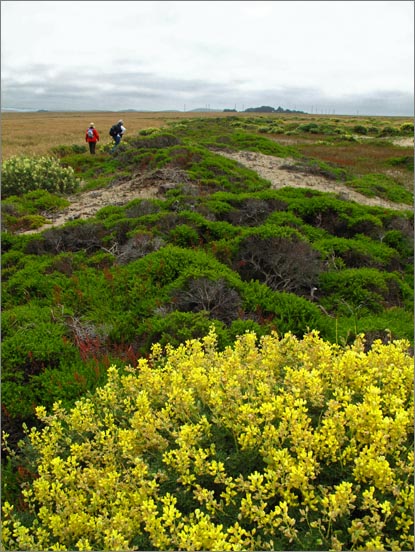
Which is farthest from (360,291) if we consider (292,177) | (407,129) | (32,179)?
(407,129)

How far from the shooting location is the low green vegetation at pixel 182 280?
5195mm

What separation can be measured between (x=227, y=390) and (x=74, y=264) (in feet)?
18.5

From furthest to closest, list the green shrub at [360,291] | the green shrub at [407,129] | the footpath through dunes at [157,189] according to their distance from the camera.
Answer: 1. the green shrub at [407,129]
2. the footpath through dunes at [157,189]
3. the green shrub at [360,291]

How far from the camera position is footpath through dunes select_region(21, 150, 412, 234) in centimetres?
1184

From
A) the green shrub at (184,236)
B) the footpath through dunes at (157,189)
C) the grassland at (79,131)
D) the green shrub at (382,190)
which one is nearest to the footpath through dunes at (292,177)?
the footpath through dunes at (157,189)

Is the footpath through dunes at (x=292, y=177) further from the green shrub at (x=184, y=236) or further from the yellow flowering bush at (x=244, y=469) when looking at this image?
the yellow flowering bush at (x=244, y=469)

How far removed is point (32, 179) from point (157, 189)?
4.98 metres

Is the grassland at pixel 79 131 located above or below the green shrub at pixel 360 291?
above

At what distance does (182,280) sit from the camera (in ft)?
21.5

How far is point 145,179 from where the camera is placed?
43.6 feet

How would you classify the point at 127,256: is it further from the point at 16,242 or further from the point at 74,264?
the point at 16,242

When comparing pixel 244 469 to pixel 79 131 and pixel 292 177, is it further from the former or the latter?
pixel 79 131

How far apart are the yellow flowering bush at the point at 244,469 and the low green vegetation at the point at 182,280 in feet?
2.76

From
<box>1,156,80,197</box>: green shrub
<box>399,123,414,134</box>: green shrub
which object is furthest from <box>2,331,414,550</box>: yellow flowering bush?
<box>399,123,414,134</box>: green shrub
